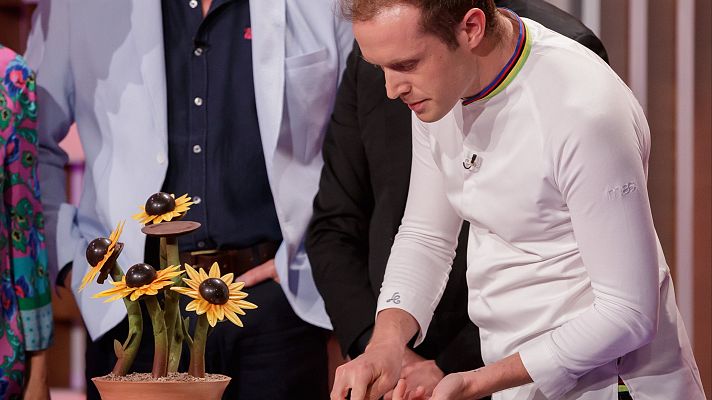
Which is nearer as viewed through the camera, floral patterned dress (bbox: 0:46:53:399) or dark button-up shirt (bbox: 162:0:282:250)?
floral patterned dress (bbox: 0:46:53:399)

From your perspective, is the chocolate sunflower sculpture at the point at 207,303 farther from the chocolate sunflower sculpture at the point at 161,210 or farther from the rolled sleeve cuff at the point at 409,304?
the rolled sleeve cuff at the point at 409,304

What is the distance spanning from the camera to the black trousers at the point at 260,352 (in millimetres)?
2352

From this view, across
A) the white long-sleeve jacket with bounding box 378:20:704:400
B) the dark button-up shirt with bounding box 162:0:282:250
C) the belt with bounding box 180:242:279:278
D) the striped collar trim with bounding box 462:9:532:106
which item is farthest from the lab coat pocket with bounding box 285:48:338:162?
the striped collar trim with bounding box 462:9:532:106

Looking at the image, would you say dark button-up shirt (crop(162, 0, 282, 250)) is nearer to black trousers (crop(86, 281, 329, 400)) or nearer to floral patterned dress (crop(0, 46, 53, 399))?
black trousers (crop(86, 281, 329, 400))

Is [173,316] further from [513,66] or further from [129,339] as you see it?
[513,66]

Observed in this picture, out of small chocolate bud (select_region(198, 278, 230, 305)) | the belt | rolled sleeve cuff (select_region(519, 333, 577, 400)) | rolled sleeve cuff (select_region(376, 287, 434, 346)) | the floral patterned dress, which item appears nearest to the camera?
small chocolate bud (select_region(198, 278, 230, 305))

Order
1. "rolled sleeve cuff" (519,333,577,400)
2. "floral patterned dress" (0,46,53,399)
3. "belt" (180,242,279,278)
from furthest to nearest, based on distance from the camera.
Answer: "belt" (180,242,279,278) < "floral patterned dress" (0,46,53,399) < "rolled sleeve cuff" (519,333,577,400)

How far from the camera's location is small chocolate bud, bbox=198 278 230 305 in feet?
4.91

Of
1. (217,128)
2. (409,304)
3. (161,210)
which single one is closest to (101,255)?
(161,210)

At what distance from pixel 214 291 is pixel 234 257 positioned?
868 mm

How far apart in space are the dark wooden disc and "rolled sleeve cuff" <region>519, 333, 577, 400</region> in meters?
0.55

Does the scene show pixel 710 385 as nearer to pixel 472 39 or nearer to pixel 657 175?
pixel 657 175

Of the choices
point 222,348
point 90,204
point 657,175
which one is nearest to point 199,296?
point 222,348

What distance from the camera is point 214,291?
150cm
